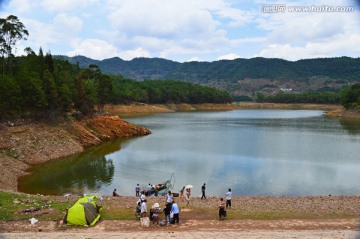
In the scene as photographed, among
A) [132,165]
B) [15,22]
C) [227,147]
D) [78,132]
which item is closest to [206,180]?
[132,165]

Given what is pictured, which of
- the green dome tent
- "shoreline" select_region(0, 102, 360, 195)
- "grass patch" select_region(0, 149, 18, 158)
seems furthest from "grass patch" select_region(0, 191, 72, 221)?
"grass patch" select_region(0, 149, 18, 158)

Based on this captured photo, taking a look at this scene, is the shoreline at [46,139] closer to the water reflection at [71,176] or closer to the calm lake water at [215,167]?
the water reflection at [71,176]

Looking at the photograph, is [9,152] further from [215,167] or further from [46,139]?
[215,167]

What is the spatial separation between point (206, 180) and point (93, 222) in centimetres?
1873

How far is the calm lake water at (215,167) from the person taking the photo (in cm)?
3462

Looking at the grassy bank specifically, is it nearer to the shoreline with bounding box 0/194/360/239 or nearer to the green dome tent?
the shoreline with bounding box 0/194/360/239

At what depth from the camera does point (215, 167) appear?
142 feet

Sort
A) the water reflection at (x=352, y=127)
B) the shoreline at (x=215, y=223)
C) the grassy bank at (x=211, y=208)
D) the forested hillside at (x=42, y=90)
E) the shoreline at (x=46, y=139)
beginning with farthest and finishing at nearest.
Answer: the water reflection at (x=352, y=127) < the forested hillside at (x=42, y=90) < the shoreline at (x=46, y=139) < the grassy bank at (x=211, y=208) < the shoreline at (x=215, y=223)

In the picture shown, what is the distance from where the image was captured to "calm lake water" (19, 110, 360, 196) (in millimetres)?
34625

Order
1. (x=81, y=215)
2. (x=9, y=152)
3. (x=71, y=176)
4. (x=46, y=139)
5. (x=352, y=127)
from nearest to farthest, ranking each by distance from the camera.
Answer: (x=81, y=215) → (x=71, y=176) → (x=9, y=152) → (x=46, y=139) → (x=352, y=127)

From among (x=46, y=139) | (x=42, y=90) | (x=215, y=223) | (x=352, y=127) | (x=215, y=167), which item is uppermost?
(x=42, y=90)

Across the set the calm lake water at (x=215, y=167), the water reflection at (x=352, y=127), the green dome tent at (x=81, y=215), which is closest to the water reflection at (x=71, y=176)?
the calm lake water at (x=215, y=167)

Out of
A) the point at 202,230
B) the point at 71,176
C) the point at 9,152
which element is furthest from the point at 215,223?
the point at 9,152

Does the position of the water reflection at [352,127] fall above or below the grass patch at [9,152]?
below
